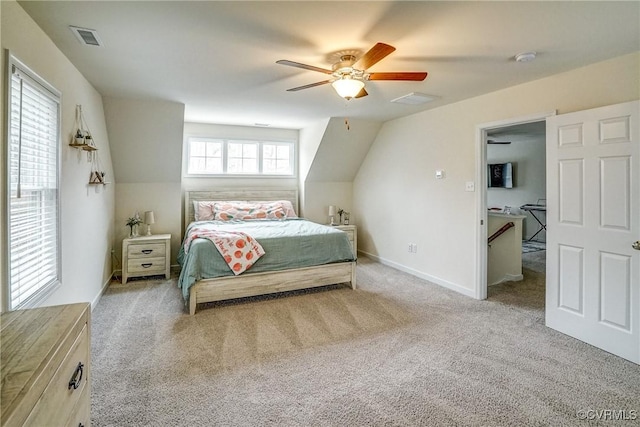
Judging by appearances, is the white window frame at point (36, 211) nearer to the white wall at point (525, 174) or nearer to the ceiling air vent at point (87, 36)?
the ceiling air vent at point (87, 36)

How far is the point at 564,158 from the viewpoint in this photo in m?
2.81

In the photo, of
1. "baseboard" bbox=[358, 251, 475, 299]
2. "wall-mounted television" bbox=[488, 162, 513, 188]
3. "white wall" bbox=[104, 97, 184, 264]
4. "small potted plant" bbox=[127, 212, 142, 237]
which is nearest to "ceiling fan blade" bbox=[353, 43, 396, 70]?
"white wall" bbox=[104, 97, 184, 264]

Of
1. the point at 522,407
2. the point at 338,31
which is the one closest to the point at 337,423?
the point at 522,407

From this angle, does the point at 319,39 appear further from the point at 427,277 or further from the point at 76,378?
the point at 427,277

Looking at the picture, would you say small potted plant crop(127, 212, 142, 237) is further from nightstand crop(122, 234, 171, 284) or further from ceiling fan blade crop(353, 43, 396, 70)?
ceiling fan blade crop(353, 43, 396, 70)

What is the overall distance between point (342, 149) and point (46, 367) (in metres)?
4.90

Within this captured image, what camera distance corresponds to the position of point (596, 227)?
2.62 metres

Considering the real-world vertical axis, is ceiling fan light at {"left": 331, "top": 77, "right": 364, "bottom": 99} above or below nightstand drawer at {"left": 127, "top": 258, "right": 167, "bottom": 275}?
above

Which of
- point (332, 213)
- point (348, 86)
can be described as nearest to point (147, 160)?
point (332, 213)

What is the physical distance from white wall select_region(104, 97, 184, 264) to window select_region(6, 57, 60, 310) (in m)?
1.64

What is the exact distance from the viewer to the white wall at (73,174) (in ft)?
6.16

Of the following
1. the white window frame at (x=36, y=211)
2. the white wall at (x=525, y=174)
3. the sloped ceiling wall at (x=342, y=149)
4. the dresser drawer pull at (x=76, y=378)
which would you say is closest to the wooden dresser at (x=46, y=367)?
the dresser drawer pull at (x=76, y=378)

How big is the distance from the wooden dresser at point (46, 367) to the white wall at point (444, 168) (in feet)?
12.2

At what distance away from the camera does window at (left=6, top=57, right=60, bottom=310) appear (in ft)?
5.87
